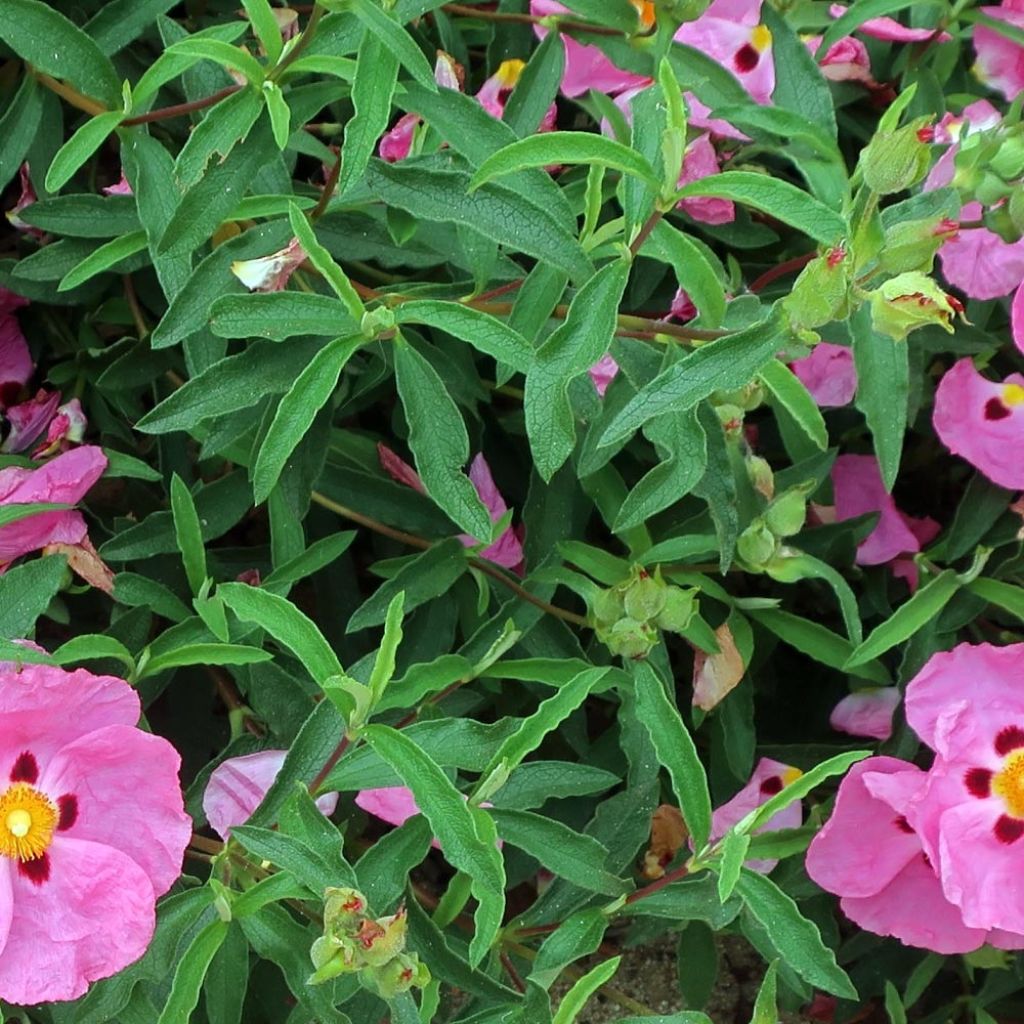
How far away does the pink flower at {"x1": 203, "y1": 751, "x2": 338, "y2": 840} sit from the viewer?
1.22 metres

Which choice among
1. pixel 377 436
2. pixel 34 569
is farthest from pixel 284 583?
pixel 377 436

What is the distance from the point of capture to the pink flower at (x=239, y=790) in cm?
122

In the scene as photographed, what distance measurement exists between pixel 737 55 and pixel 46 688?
0.98 metres

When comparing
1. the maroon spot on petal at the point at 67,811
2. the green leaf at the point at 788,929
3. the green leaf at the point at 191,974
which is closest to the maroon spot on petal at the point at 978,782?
the green leaf at the point at 788,929

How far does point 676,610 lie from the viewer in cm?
125

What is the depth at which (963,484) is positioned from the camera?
188 centimetres

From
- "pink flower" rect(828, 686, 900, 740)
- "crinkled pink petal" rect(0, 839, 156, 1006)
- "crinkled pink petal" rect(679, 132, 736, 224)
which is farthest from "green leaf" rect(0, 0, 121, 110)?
"pink flower" rect(828, 686, 900, 740)

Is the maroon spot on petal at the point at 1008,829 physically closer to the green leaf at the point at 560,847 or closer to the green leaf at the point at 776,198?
the green leaf at the point at 560,847

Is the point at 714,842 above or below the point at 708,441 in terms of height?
below

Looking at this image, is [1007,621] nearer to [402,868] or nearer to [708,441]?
[708,441]

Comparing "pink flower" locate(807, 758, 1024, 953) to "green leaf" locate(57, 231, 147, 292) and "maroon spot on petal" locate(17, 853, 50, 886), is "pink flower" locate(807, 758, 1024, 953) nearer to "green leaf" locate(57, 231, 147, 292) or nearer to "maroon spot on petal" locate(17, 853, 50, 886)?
"maroon spot on petal" locate(17, 853, 50, 886)

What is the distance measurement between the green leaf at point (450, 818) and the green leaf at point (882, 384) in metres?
0.49

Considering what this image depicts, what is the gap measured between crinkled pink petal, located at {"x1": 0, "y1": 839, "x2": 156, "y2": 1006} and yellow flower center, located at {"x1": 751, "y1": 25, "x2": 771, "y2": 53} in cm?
103

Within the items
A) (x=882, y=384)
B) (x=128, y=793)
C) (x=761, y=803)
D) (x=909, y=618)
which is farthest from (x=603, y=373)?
(x=128, y=793)
